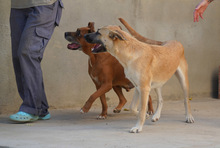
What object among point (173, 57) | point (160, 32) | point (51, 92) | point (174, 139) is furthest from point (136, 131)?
point (160, 32)

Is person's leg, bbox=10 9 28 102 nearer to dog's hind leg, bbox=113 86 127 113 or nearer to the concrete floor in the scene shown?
the concrete floor

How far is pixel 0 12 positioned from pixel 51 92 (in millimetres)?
1453

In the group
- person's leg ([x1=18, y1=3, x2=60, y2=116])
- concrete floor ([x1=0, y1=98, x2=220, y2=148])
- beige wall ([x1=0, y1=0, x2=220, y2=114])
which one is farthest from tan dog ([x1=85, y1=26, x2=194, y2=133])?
beige wall ([x1=0, y1=0, x2=220, y2=114])

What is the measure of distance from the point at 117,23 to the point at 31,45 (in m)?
2.42

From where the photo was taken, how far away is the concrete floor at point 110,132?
3.51m

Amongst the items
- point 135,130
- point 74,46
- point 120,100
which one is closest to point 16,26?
point 74,46

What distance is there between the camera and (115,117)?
5555 millimetres

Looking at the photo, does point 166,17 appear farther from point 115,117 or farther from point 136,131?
point 136,131

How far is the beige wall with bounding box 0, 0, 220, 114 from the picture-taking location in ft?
19.0

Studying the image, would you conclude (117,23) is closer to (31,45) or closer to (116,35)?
(31,45)

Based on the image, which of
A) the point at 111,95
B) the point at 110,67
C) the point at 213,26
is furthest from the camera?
the point at 213,26

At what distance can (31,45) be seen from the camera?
188 inches

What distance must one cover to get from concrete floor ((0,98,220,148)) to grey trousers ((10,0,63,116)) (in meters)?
0.34

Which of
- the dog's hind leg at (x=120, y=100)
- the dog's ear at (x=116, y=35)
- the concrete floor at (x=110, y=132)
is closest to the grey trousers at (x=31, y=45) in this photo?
the concrete floor at (x=110, y=132)
